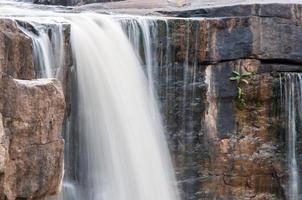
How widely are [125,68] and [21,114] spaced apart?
4.04 metres

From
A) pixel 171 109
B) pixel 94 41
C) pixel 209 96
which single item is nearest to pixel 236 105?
pixel 209 96

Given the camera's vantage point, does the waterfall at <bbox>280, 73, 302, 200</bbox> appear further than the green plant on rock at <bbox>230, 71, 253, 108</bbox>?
Yes

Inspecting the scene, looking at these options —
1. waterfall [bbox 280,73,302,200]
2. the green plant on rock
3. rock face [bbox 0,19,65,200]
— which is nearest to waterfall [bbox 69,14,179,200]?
the green plant on rock

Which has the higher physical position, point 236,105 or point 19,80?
point 19,80

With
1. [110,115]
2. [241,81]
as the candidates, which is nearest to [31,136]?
[110,115]

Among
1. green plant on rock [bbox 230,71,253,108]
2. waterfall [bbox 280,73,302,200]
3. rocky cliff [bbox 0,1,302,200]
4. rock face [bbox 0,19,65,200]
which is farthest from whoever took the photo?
waterfall [bbox 280,73,302,200]

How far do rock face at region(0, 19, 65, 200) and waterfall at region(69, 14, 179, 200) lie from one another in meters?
2.92

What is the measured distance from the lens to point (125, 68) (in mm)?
9047

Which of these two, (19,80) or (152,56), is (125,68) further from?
(19,80)

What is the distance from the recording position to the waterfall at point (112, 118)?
842cm

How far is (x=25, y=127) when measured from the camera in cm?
516

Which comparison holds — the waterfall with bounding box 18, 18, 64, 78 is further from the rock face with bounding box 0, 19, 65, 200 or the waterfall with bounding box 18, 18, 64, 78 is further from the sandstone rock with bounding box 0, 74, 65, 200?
the sandstone rock with bounding box 0, 74, 65, 200

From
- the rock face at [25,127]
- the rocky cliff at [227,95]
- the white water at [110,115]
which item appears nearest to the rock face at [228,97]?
the rocky cliff at [227,95]

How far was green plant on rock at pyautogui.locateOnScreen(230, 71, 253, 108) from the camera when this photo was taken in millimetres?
10109
